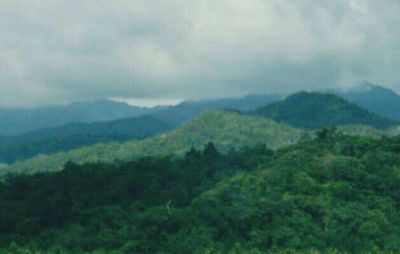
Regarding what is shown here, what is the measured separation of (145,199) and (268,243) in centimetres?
1380

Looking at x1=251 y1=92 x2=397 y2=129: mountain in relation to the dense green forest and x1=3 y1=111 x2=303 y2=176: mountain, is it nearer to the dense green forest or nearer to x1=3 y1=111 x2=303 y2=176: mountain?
x1=3 y1=111 x2=303 y2=176: mountain

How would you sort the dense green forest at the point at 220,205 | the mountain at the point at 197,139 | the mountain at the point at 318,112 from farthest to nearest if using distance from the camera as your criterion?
the mountain at the point at 318,112
the mountain at the point at 197,139
the dense green forest at the point at 220,205

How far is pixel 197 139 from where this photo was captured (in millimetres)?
117750

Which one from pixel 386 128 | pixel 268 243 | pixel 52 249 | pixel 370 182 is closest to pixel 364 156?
pixel 370 182

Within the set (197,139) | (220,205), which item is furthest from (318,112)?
(220,205)

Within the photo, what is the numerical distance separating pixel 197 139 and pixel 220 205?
62945 millimetres

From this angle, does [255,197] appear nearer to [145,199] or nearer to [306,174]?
[306,174]

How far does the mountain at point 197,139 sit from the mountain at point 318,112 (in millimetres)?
13385

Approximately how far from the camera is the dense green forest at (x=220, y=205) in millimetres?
49531

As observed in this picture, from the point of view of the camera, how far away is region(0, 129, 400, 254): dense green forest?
163 ft

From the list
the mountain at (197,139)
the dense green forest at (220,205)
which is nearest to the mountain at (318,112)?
the mountain at (197,139)

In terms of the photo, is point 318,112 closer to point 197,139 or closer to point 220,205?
point 197,139

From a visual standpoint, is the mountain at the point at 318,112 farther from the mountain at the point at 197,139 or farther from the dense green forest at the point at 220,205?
the dense green forest at the point at 220,205

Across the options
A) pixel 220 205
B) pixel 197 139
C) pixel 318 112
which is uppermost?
pixel 318 112
